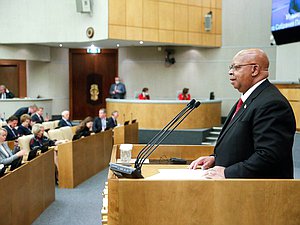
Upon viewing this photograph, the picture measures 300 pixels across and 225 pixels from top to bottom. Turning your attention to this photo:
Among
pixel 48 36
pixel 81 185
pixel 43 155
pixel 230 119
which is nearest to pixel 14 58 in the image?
pixel 48 36

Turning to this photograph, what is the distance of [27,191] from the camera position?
216 inches

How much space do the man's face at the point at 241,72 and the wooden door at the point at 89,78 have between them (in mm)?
16375

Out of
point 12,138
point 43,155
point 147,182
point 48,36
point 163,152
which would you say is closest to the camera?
point 147,182

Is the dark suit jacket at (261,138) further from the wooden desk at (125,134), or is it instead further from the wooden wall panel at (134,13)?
the wooden wall panel at (134,13)

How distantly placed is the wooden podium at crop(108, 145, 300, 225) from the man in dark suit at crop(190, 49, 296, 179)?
15 centimetres

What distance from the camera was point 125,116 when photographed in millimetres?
14266

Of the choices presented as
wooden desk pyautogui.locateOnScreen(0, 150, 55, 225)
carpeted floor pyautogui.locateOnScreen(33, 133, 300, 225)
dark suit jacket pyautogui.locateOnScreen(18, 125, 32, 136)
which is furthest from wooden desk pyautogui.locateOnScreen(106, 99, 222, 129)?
wooden desk pyautogui.locateOnScreen(0, 150, 55, 225)

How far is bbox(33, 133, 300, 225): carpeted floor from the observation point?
5.95m

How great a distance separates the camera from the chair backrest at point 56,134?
29.9ft

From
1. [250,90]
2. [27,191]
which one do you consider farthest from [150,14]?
[250,90]

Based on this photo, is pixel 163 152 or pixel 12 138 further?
Result: pixel 12 138

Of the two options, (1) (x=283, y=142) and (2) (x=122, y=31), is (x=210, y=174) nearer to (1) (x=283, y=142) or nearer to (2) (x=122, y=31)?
(1) (x=283, y=142)

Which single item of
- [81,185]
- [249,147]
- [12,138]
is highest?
[249,147]

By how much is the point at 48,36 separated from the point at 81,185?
28.4ft
